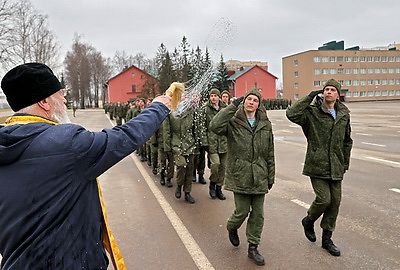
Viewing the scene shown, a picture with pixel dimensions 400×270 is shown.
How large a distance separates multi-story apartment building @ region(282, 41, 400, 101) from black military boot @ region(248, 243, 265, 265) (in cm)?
7130

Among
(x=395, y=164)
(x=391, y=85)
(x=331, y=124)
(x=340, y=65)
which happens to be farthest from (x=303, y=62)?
(x=331, y=124)

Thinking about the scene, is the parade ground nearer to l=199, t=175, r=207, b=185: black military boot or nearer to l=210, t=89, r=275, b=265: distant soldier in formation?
l=199, t=175, r=207, b=185: black military boot

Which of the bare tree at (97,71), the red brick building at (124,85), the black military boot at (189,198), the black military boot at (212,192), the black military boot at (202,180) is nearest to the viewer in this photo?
the black military boot at (189,198)

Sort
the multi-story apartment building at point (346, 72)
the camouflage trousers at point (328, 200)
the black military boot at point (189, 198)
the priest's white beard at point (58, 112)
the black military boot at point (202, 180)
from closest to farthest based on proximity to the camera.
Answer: the priest's white beard at point (58, 112) → the camouflage trousers at point (328, 200) → the black military boot at point (189, 198) → the black military boot at point (202, 180) → the multi-story apartment building at point (346, 72)

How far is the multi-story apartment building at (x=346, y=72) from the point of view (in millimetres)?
71375

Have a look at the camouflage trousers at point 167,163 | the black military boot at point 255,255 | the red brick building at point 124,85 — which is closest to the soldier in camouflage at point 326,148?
the black military boot at point 255,255

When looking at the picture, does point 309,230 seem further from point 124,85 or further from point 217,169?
point 124,85

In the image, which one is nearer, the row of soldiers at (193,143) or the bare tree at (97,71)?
the row of soldiers at (193,143)

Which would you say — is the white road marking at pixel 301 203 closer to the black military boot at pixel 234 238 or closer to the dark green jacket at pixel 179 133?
the black military boot at pixel 234 238

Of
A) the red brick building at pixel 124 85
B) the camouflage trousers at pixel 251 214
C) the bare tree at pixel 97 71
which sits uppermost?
the bare tree at pixel 97 71

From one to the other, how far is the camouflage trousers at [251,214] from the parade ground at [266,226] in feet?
1.01

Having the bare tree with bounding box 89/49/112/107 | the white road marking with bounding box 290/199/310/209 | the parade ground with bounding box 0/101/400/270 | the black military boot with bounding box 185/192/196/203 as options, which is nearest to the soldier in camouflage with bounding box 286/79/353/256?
the parade ground with bounding box 0/101/400/270

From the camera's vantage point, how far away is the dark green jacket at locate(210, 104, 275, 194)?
4008 millimetres

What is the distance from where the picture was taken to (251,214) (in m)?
4.05
